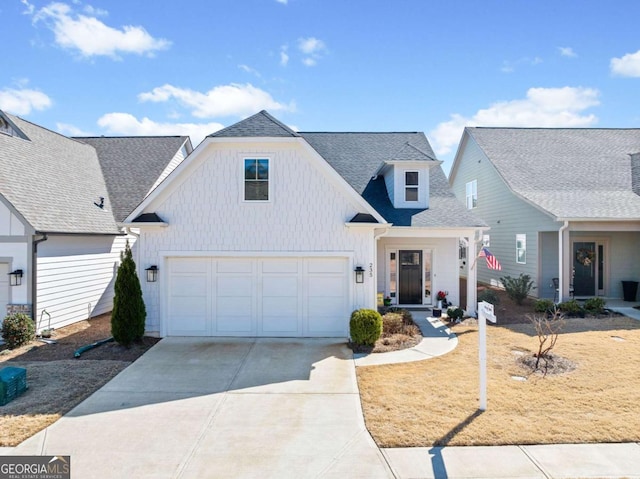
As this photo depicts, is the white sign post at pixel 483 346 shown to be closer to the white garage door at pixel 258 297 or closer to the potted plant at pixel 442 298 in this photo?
the white garage door at pixel 258 297

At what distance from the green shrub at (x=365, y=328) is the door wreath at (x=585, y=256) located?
1156cm

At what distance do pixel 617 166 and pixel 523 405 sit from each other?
16.4 meters

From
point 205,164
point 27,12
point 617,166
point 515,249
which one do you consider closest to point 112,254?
point 205,164

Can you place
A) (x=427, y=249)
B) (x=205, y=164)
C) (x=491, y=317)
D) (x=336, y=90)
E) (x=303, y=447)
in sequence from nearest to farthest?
(x=303, y=447) < (x=491, y=317) < (x=205, y=164) < (x=427, y=249) < (x=336, y=90)

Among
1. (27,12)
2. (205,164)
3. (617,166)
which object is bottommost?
(205,164)

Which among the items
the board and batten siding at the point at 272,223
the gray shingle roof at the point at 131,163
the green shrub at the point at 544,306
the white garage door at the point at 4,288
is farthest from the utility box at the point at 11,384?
the green shrub at the point at 544,306

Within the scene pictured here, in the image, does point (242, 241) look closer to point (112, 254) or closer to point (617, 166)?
point (112, 254)

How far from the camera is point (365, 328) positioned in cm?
944

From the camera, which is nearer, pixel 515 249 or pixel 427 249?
pixel 427 249

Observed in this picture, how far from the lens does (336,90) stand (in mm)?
16578

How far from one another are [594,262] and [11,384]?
19490 mm

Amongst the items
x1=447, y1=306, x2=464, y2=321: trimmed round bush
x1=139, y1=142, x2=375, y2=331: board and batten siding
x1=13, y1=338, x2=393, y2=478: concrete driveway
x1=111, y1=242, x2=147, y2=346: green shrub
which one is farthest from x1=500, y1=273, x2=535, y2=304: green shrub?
x1=111, y1=242, x2=147, y2=346: green shrub

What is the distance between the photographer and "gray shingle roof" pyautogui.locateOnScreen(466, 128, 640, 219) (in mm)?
14812

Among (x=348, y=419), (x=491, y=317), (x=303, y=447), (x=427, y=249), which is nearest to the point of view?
(x=303, y=447)
